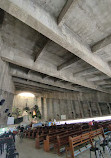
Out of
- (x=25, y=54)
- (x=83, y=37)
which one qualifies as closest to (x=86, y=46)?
(x=83, y=37)

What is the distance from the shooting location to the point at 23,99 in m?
23.1

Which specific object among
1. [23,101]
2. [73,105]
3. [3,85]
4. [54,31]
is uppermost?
[54,31]

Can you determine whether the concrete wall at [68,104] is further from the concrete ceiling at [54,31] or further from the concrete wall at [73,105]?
the concrete ceiling at [54,31]

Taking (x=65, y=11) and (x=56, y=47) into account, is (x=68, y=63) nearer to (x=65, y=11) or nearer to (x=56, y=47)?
(x=56, y=47)

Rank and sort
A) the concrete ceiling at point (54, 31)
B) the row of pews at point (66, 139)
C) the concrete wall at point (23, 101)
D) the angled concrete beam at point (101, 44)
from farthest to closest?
1. the concrete wall at point (23, 101)
2. the angled concrete beam at point (101, 44)
3. the row of pews at point (66, 139)
4. the concrete ceiling at point (54, 31)

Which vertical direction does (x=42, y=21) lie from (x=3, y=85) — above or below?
above

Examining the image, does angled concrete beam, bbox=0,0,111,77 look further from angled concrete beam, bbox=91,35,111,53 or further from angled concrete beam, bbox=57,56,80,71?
angled concrete beam, bbox=57,56,80,71

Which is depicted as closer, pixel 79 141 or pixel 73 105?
pixel 79 141

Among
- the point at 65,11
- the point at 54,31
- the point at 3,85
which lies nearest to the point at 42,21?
the point at 54,31

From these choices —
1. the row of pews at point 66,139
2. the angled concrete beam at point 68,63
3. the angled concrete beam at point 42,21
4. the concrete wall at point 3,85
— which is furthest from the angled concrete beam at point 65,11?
the row of pews at point 66,139

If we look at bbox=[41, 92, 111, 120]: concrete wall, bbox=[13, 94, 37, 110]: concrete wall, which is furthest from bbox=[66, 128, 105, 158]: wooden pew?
bbox=[13, 94, 37, 110]: concrete wall

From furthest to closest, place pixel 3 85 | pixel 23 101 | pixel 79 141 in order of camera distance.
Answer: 1. pixel 23 101
2. pixel 3 85
3. pixel 79 141

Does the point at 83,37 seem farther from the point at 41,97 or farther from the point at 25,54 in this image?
the point at 41,97

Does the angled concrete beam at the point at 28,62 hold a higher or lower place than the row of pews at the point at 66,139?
higher
